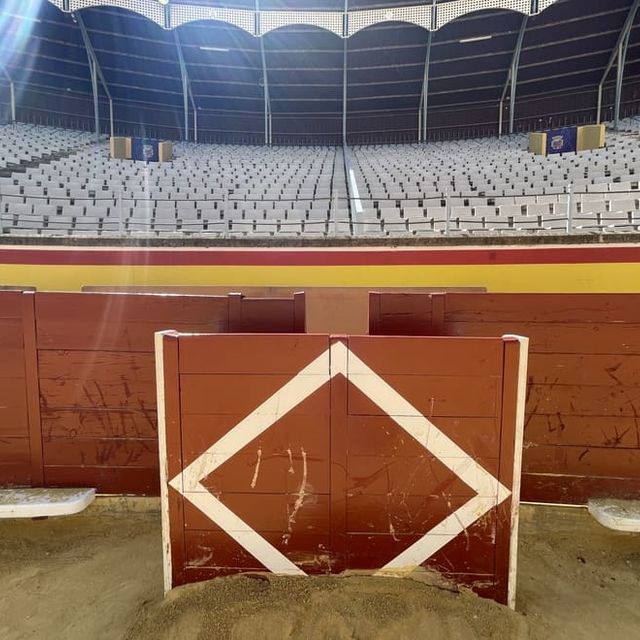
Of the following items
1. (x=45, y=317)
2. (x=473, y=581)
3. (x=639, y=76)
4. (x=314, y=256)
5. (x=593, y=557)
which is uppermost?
(x=639, y=76)

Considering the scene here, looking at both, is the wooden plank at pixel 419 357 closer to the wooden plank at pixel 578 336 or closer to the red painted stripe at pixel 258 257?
the wooden plank at pixel 578 336

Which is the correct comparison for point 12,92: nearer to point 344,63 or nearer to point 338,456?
point 344,63

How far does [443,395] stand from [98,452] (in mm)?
2417

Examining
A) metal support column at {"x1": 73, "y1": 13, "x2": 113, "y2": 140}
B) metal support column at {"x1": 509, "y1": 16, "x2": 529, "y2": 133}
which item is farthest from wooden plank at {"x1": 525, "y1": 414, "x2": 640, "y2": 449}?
metal support column at {"x1": 73, "y1": 13, "x2": 113, "y2": 140}

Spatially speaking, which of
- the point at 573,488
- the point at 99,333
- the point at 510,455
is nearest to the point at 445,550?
the point at 510,455

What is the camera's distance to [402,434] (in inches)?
87.2

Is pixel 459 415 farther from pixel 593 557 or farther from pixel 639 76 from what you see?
pixel 639 76

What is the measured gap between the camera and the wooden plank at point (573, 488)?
2.81 meters

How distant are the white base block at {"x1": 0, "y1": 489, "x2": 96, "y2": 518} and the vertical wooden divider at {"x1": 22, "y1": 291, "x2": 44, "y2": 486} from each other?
15 cm

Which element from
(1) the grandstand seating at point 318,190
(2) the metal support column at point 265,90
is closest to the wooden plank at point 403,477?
(1) the grandstand seating at point 318,190

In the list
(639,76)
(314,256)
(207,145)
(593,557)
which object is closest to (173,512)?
(593,557)

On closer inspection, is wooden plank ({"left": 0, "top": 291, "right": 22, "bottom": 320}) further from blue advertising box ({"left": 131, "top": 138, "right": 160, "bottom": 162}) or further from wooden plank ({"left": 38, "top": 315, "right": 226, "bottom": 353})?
blue advertising box ({"left": 131, "top": 138, "right": 160, "bottom": 162})

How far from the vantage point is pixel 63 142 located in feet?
62.9

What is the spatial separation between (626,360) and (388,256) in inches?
115
